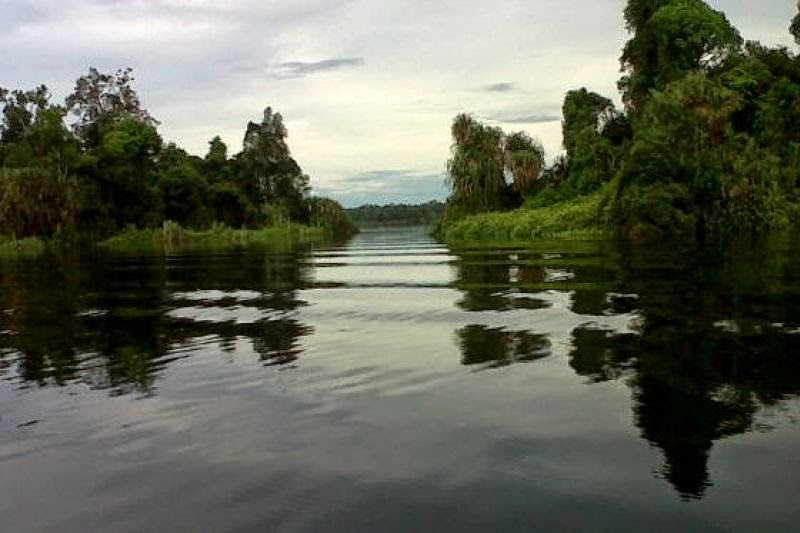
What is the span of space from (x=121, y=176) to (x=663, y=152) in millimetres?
60226

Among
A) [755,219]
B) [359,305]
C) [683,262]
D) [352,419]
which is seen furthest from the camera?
[755,219]

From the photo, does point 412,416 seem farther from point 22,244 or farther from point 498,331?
point 22,244

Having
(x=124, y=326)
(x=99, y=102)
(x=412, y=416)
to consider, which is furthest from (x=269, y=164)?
(x=412, y=416)

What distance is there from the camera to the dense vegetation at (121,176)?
7775 centimetres

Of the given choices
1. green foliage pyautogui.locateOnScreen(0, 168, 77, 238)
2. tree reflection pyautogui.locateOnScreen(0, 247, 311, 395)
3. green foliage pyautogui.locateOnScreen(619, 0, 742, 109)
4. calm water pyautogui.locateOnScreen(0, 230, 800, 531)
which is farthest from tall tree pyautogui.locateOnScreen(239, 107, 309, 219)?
calm water pyautogui.locateOnScreen(0, 230, 800, 531)

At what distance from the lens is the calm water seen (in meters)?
5.85

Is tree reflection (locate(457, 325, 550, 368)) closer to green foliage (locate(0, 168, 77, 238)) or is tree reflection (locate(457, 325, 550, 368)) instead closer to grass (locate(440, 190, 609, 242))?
grass (locate(440, 190, 609, 242))

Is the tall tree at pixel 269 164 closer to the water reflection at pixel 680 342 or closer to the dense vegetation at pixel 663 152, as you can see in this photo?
the dense vegetation at pixel 663 152

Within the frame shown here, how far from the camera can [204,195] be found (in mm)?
105938

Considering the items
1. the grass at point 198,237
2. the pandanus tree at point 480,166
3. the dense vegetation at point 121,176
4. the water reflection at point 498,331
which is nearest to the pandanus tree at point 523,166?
the pandanus tree at point 480,166

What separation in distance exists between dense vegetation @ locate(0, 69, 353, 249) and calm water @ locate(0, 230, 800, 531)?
2578 inches

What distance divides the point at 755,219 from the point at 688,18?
29.4m

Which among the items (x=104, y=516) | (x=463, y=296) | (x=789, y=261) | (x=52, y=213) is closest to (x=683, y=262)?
(x=789, y=261)

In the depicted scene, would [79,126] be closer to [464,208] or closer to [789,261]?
[464,208]
